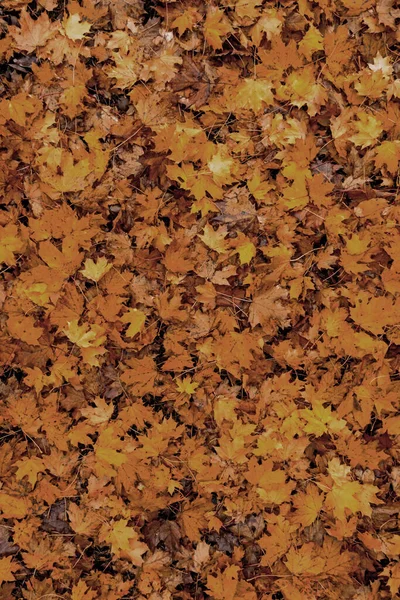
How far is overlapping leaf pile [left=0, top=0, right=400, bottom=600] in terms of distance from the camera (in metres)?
2.05

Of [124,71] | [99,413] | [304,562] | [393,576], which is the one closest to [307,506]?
[304,562]

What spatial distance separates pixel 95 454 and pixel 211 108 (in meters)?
1.47

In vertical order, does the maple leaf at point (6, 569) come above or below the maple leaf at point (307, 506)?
above

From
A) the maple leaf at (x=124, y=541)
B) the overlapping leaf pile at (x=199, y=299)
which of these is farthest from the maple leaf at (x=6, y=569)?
the maple leaf at (x=124, y=541)

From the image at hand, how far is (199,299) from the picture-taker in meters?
2.12

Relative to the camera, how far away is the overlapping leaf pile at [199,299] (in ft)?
6.72

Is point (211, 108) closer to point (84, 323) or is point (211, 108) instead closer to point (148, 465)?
point (84, 323)

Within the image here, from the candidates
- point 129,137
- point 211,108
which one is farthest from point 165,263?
point 211,108

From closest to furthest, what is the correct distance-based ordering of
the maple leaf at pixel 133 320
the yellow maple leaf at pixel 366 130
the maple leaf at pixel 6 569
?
the maple leaf at pixel 6 569, the maple leaf at pixel 133 320, the yellow maple leaf at pixel 366 130

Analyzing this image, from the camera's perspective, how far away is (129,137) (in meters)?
2.12

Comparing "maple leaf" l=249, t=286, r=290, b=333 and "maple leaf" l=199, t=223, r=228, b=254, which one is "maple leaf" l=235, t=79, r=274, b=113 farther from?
"maple leaf" l=249, t=286, r=290, b=333

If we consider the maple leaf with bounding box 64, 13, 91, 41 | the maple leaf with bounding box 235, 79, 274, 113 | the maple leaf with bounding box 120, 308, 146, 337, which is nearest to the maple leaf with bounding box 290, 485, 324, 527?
the maple leaf with bounding box 120, 308, 146, 337

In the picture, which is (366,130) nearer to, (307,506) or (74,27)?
(74,27)

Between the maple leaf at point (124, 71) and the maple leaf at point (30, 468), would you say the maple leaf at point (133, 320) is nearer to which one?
the maple leaf at point (30, 468)
